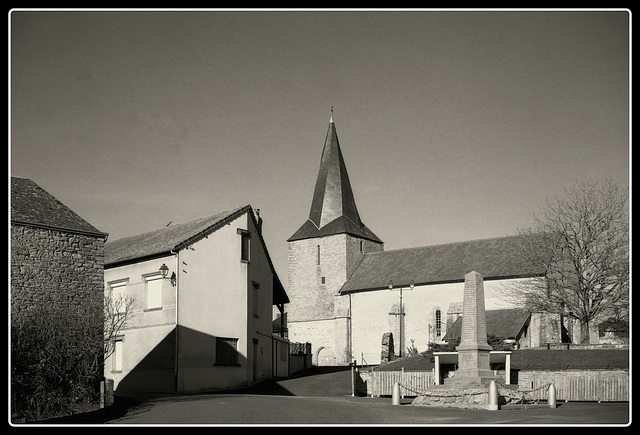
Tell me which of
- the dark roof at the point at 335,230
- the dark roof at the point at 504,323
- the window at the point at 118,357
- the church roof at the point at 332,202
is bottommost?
the window at the point at 118,357

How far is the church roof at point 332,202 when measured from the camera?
231ft

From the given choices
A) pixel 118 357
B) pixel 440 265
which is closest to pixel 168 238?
pixel 118 357

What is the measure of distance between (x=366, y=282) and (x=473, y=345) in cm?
3844

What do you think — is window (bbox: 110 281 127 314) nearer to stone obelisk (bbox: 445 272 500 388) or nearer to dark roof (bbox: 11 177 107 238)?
dark roof (bbox: 11 177 107 238)

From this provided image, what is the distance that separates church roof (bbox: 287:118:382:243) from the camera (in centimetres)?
7038

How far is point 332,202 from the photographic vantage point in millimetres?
71375

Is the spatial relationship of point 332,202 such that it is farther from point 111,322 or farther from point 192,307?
point 111,322

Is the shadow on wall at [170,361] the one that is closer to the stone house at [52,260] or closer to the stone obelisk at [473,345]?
the stone house at [52,260]

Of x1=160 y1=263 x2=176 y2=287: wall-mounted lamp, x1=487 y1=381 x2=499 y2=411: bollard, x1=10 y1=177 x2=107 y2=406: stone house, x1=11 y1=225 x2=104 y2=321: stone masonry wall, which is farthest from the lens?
x1=160 y1=263 x2=176 y2=287: wall-mounted lamp

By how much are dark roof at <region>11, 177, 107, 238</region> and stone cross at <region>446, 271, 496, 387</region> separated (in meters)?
11.5

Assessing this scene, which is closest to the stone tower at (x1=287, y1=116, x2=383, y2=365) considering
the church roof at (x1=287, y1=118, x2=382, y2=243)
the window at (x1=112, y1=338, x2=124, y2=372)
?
the church roof at (x1=287, y1=118, x2=382, y2=243)

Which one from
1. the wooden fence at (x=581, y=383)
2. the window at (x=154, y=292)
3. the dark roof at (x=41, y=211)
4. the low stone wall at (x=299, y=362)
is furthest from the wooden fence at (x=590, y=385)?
the low stone wall at (x=299, y=362)

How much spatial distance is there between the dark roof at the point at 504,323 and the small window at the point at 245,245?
16.2 meters
